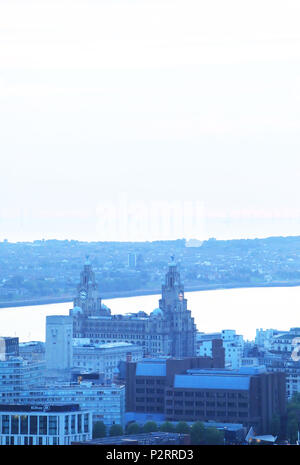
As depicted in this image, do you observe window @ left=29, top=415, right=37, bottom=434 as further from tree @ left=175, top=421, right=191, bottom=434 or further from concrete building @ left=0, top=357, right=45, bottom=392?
concrete building @ left=0, top=357, right=45, bottom=392

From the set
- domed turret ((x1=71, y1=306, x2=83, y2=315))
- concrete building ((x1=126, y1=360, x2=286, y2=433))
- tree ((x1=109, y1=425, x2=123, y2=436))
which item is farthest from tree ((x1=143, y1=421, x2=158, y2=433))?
domed turret ((x1=71, y1=306, x2=83, y2=315))

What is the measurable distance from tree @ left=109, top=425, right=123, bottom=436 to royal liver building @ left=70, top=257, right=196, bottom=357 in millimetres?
10085

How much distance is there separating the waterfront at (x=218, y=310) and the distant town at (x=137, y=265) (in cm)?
37

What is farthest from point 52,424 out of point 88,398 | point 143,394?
point 143,394

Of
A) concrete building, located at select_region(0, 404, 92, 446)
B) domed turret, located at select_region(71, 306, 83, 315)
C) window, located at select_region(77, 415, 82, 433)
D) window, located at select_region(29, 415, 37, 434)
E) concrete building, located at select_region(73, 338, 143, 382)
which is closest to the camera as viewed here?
concrete building, located at select_region(0, 404, 92, 446)

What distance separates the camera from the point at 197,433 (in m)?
10.6

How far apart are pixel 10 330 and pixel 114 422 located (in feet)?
49.6

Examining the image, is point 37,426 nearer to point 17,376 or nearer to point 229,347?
point 17,376

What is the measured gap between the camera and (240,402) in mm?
12547

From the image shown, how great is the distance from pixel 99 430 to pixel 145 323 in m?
12.0

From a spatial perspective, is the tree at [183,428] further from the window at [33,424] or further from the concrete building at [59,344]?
the concrete building at [59,344]

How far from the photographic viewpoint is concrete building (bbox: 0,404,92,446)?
946 centimetres
